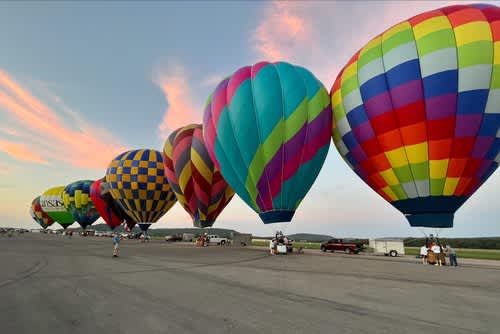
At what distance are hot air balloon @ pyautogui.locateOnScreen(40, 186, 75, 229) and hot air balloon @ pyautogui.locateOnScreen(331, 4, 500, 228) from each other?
84.6m

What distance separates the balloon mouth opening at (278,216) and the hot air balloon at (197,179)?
1171 cm

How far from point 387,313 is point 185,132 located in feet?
94.6

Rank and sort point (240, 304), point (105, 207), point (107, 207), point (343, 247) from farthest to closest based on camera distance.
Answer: point (105, 207) < point (107, 207) < point (343, 247) < point (240, 304)

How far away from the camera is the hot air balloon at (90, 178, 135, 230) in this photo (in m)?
53.9

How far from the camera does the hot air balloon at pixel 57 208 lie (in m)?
78.8

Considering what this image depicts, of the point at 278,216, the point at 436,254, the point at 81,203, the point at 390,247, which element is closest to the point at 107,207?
the point at 81,203

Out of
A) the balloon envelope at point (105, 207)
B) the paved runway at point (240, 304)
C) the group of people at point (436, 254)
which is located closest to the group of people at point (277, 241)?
the group of people at point (436, 254)

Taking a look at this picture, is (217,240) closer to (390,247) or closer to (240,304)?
(390,247)

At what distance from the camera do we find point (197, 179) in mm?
30062

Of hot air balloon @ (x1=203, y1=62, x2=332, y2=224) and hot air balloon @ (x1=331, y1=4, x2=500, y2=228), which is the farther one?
hot air balloon @ (x1=203, y1=62, x2=332, y2=224)

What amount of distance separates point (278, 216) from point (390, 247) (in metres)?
15.7

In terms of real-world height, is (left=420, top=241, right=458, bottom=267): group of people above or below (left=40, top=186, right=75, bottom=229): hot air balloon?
below

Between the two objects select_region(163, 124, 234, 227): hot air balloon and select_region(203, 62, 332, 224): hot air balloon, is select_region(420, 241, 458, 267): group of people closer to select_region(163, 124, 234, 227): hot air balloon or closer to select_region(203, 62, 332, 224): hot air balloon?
select_region(203, 62, 332, 224): hot air balloon

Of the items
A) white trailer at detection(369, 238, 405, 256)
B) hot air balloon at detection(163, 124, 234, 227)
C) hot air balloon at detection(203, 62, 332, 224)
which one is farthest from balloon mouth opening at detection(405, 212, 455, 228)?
hot air balloon at detection(163, 124, 234, 227)
